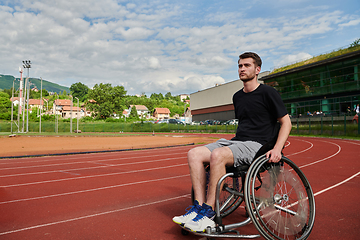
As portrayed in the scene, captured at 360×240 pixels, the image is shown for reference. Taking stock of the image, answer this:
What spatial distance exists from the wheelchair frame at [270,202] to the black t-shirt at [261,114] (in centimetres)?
31

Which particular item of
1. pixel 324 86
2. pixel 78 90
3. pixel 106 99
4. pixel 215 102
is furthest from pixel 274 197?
pixel 78 90

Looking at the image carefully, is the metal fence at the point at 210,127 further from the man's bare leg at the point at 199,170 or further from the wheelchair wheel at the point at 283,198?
the man's bare leg at the point at 199,170

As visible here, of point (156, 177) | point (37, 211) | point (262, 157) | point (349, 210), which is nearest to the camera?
point (262, 157)

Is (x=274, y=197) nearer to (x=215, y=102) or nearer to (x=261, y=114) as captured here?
(x=261, y=114)

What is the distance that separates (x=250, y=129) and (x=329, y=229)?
5.07ft

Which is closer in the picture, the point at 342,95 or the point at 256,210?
the point at 256,210

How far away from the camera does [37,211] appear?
417 centimetres

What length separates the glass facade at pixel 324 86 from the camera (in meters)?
29.8

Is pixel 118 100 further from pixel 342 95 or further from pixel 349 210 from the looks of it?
pixel 349 210

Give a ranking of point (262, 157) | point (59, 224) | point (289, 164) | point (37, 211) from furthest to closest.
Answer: point (37, 211) < point (59, 224) < point (289, 164) < point (262, 157)

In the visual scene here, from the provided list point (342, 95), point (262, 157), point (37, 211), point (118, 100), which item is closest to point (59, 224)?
point (37, 211)

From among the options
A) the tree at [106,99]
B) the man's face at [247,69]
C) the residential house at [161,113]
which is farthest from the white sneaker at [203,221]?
the residential house at [161,113]

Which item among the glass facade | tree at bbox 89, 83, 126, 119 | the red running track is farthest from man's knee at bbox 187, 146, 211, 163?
tree at bbox 89, 83, 126, 119

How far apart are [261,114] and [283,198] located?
879 mm
